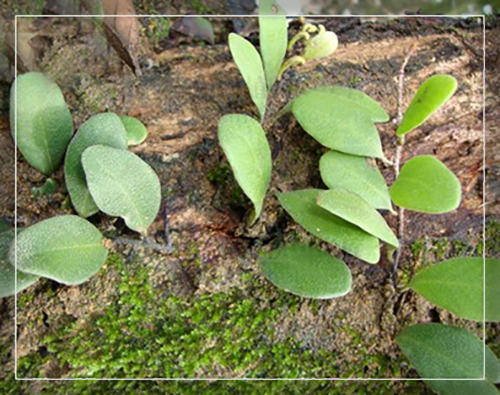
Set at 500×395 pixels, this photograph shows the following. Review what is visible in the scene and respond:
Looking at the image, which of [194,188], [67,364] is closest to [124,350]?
[67,364]

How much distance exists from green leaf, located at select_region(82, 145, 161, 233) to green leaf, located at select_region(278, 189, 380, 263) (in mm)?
221

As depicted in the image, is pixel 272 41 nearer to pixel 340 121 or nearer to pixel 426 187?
pixel 340 121

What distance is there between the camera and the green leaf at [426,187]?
98cm

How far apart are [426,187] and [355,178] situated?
12 cm

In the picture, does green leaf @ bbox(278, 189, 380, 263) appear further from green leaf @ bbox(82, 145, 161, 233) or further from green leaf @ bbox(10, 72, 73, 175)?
green leaf @ bbox(10, 72, 73, 175)

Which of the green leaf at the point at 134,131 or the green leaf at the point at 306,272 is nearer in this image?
the green leaf at the point at 306,272

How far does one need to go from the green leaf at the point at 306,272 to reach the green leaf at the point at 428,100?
268mm

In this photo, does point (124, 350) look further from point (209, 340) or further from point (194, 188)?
point (194, 188)

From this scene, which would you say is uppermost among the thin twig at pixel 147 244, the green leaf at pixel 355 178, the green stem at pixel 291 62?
the green stem at pixel 291 62

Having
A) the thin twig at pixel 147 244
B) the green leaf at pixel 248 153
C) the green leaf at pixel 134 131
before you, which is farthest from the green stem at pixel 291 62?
the thin twig at pixel 147 244

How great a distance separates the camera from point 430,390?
109cm

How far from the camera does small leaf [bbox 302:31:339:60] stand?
118 cm

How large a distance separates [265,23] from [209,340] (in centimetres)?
58

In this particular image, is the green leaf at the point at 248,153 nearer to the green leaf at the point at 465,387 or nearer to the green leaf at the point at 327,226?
the green leaf at the point at 327,226
